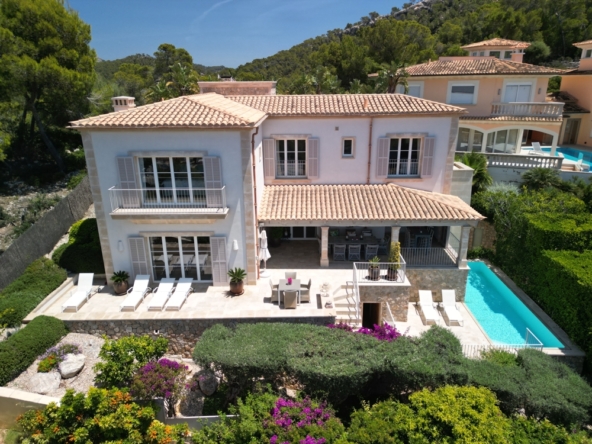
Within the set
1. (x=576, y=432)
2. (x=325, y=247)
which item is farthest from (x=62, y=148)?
(x=576, y=432)

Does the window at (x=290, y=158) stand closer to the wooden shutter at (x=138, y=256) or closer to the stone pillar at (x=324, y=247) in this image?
the stone pillar at (x=324, y=247)

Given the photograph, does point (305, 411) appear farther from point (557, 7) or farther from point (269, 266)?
point (557, 7)

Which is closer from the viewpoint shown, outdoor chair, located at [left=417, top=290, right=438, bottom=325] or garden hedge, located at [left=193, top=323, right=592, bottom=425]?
garden hedge, located at [left=193, top=323, right=592, bottom=425]

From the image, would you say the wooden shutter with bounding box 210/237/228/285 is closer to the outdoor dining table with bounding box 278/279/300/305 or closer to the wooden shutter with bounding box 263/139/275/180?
the outdoor dining table with bounding box 278/279/300/305

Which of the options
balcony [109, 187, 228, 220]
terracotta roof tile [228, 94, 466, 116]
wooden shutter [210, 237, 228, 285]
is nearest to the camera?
balcony [109, 187, 228, 220]

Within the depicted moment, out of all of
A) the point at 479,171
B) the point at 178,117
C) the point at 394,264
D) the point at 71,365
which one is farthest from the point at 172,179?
the point at 479,171

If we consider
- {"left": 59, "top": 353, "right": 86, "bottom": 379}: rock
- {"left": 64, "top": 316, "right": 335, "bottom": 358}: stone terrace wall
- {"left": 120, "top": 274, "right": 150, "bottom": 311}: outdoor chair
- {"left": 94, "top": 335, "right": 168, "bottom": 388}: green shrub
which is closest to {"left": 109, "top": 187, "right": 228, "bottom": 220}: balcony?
{"left": 120, "top": 274, "right": 150, "bottom": 311}: outdoor chair

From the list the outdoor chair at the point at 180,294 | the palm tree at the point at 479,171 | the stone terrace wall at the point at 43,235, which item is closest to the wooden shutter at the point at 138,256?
the outdoor chair at the point at 180,294

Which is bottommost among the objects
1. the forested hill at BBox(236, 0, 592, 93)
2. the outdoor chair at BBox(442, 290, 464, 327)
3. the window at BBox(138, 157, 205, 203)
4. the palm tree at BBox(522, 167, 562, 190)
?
the outdoor chair at BBox(442, 290, 464, 327)
